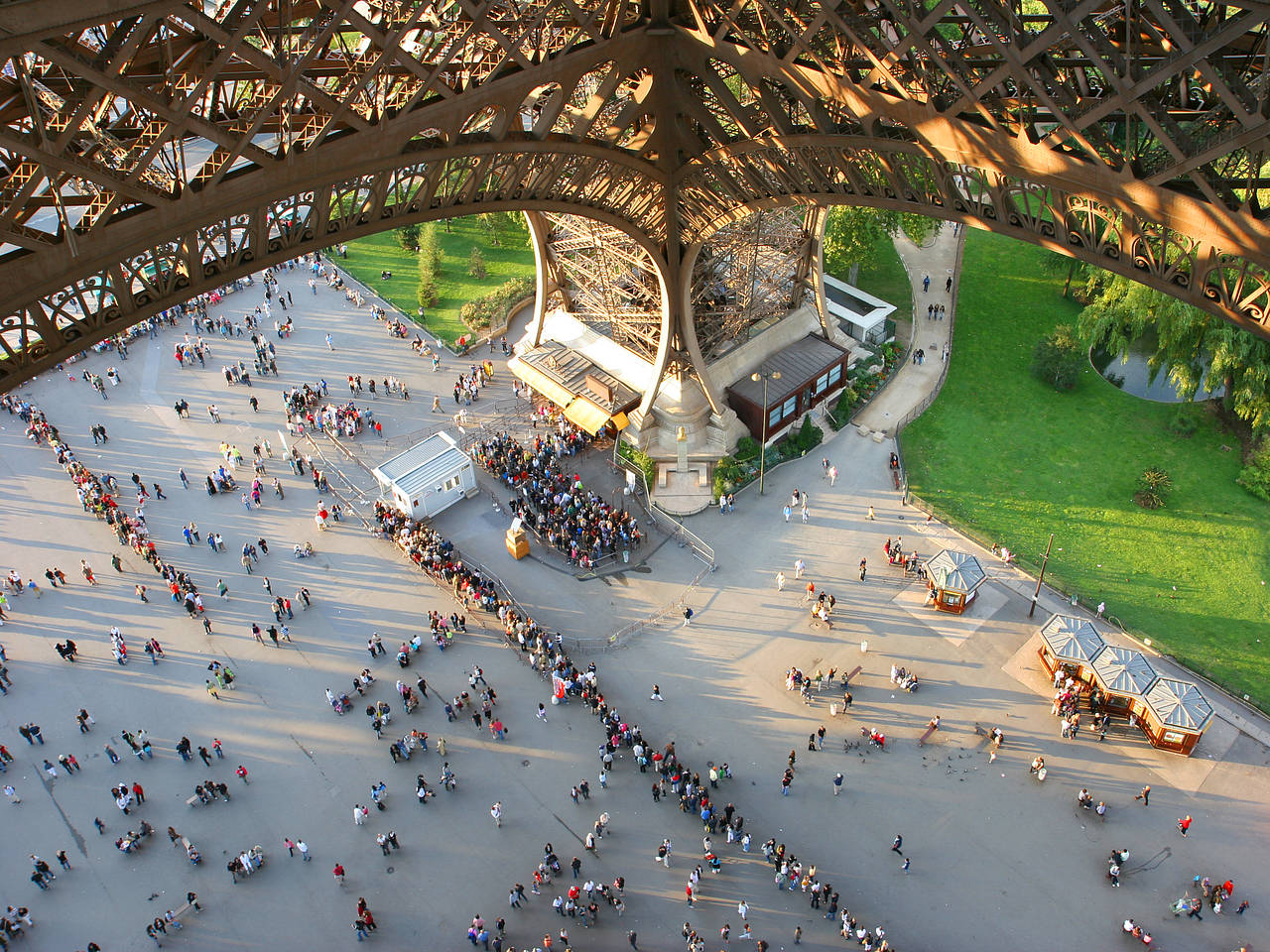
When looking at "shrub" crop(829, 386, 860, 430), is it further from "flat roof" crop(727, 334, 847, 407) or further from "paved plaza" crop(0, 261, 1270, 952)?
"paved plaza" crop(0, 261, 1270, 952)

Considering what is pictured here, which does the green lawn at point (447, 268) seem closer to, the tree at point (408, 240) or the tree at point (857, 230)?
the tree at point (408, 240)

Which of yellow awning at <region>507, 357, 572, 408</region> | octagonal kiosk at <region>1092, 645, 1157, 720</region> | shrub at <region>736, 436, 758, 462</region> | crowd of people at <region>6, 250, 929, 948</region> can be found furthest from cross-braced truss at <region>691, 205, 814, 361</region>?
octagonal kiosk at <region>1092, 645, 1157, 720</region>

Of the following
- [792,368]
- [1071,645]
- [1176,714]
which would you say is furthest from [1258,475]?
[792,368]

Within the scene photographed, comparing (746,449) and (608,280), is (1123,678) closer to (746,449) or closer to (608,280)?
(746,449)

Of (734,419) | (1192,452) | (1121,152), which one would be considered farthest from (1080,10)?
(1192,452)

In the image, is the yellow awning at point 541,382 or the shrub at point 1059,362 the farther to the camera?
the shrub at point 1059,362

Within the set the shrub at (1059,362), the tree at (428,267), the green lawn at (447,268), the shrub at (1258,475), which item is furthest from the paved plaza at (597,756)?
the tree at (428,267)
